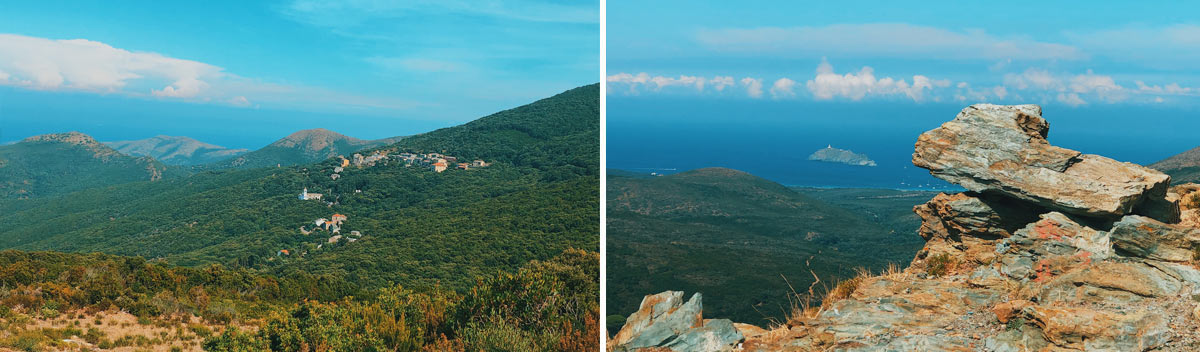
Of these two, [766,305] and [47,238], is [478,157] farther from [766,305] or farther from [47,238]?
[766,305]

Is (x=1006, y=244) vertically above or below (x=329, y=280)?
above

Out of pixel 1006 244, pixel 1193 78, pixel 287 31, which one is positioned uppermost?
pixel 287 31

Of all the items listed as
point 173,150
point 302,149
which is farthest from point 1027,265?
point 302,149

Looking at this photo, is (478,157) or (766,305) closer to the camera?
(766,305)

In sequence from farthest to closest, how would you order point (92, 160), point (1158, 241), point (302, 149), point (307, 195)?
1. point (302, 149)
2. point (92, 160)
3. point (307, 195)
4. point (1158, 241)

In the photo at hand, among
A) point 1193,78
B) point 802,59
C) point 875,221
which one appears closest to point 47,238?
point 802,59

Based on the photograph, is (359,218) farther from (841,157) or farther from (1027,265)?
(841,157)

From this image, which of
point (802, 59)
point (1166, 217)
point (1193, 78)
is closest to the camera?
point (1166, 217)
